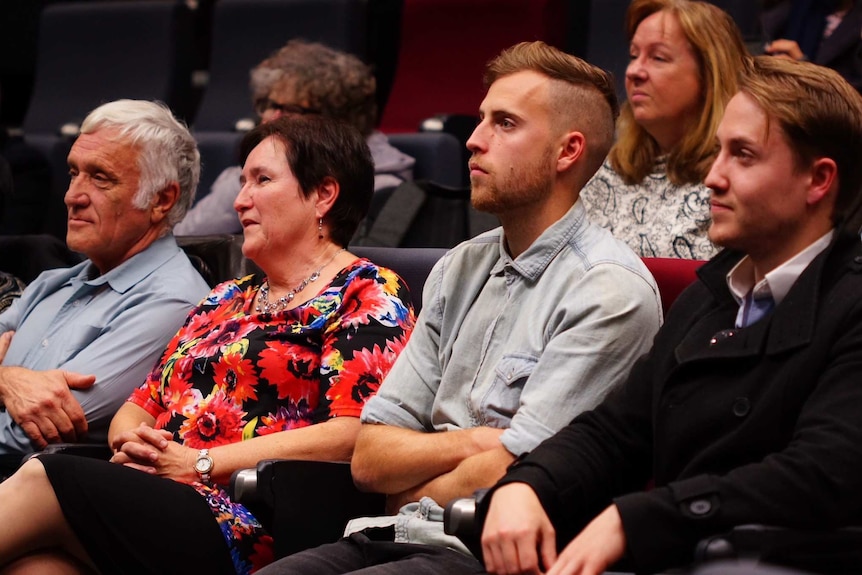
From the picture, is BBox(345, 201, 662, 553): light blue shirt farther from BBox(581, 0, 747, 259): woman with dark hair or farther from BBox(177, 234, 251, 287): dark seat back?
BBox(581, 0, 747, 259): woman with dark hair

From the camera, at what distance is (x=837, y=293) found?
54.7 inches

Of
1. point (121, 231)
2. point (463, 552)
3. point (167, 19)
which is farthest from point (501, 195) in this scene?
point (167, 19)

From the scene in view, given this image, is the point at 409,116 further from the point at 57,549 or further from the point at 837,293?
the point at 837,293

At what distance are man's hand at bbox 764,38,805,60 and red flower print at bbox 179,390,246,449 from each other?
1738 mm

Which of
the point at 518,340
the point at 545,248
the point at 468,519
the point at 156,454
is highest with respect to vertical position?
the point at 545,248

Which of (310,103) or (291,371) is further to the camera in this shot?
(310,103)

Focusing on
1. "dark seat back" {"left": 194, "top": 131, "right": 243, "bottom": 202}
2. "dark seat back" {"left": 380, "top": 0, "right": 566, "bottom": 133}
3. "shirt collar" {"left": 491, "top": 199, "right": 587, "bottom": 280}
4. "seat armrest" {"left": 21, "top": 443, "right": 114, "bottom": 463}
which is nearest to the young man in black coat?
"shirt collar" {"left": 491, "top": 199, "right": 587, "bottom": 280}

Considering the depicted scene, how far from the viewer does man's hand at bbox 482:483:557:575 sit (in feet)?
4.65

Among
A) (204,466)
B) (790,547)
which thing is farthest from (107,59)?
(790,547)

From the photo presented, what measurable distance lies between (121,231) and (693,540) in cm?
150

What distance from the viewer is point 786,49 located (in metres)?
3.12

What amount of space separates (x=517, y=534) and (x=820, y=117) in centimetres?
59

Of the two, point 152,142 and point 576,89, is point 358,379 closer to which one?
point 576,89

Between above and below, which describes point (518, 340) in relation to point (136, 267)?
above
